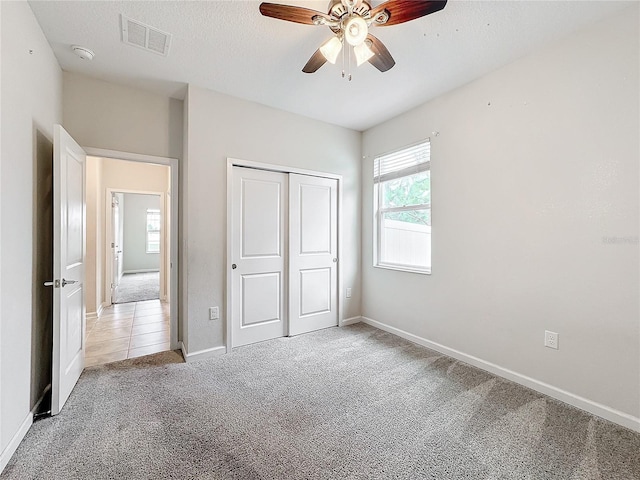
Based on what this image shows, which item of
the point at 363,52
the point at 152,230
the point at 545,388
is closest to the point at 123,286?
the point at 152,230

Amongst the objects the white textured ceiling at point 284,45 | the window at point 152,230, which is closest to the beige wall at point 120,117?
the white textured ceiling at point 284,45

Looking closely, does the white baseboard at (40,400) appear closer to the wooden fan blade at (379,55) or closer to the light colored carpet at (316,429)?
the light colored carpet at (316,429)

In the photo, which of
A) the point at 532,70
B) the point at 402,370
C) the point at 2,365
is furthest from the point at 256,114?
the point at 402,370

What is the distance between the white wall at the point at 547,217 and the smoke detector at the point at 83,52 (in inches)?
120

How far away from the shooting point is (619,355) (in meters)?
1.82

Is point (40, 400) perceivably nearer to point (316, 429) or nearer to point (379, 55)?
point (316, 429)

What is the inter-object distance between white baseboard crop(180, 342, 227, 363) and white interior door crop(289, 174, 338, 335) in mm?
837

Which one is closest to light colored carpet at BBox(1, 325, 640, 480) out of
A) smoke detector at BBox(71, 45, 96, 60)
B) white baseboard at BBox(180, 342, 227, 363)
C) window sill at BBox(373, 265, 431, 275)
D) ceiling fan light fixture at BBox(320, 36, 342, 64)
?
white baseboard at BBox(180, 342, 227, 363)

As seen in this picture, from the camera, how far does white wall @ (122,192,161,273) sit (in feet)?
29.0

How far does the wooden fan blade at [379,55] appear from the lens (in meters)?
1.76

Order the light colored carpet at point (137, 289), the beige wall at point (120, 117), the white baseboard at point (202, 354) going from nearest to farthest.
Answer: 1. the beige wall at point (120, 117)
2. the white baseboard at point (202, 354)
3. the light colored carpet at point (137, 289)

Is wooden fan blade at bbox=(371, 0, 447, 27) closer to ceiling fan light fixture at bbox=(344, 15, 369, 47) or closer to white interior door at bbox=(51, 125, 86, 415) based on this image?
ceiling fan light fixture at bbox=(344, 15, 369, 47)

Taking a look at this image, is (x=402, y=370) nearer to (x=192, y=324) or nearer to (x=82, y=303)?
(x=192, y=324)

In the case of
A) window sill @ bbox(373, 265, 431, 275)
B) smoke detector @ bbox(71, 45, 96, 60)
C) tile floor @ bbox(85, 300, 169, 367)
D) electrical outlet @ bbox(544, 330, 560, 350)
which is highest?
smoke detector @ bbox(71, 45, 96, 60)
